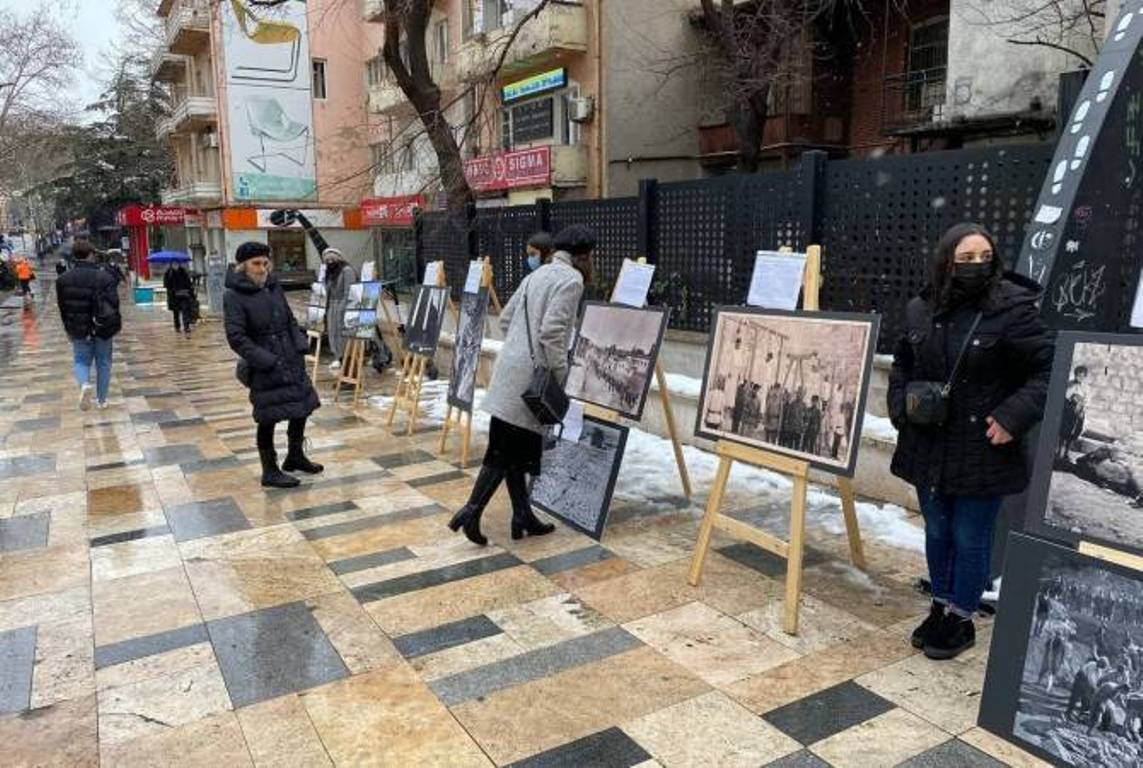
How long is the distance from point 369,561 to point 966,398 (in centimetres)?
307

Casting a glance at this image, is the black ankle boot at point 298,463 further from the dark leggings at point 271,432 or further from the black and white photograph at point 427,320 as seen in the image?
the black and white photograph at point 427,320

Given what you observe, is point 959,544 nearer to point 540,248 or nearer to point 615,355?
point 615,355

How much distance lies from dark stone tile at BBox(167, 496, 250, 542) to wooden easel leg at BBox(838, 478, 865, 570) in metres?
3.48

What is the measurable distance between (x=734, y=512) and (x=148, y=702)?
3.38 meters

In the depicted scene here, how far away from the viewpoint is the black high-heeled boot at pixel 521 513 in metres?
4.89

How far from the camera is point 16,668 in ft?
11.6

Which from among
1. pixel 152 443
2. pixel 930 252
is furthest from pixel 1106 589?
pixel 152 443

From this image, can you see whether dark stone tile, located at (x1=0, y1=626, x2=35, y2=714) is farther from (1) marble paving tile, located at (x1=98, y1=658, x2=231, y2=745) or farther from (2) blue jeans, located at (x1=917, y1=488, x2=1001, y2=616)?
(2) blue jeans, located at (x1=917, y1=488, x2=1001, y2=616)

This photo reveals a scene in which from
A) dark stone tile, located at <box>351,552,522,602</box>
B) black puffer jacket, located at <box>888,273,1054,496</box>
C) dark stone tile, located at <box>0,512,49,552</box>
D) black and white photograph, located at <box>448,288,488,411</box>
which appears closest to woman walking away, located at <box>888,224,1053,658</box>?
black puffer jacket, located at <box>888,273,1054,496</box>

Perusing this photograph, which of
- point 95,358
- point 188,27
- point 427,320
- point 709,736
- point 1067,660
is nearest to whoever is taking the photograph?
point 1067,660

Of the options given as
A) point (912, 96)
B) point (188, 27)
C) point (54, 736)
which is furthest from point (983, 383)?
point (188, 27)

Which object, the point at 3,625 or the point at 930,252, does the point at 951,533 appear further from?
the point at 3,625

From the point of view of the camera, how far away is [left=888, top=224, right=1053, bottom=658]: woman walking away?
121 inches

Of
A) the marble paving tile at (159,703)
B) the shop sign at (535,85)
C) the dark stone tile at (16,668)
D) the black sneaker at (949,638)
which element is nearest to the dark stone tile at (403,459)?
the dark stone tile at (16,668)
